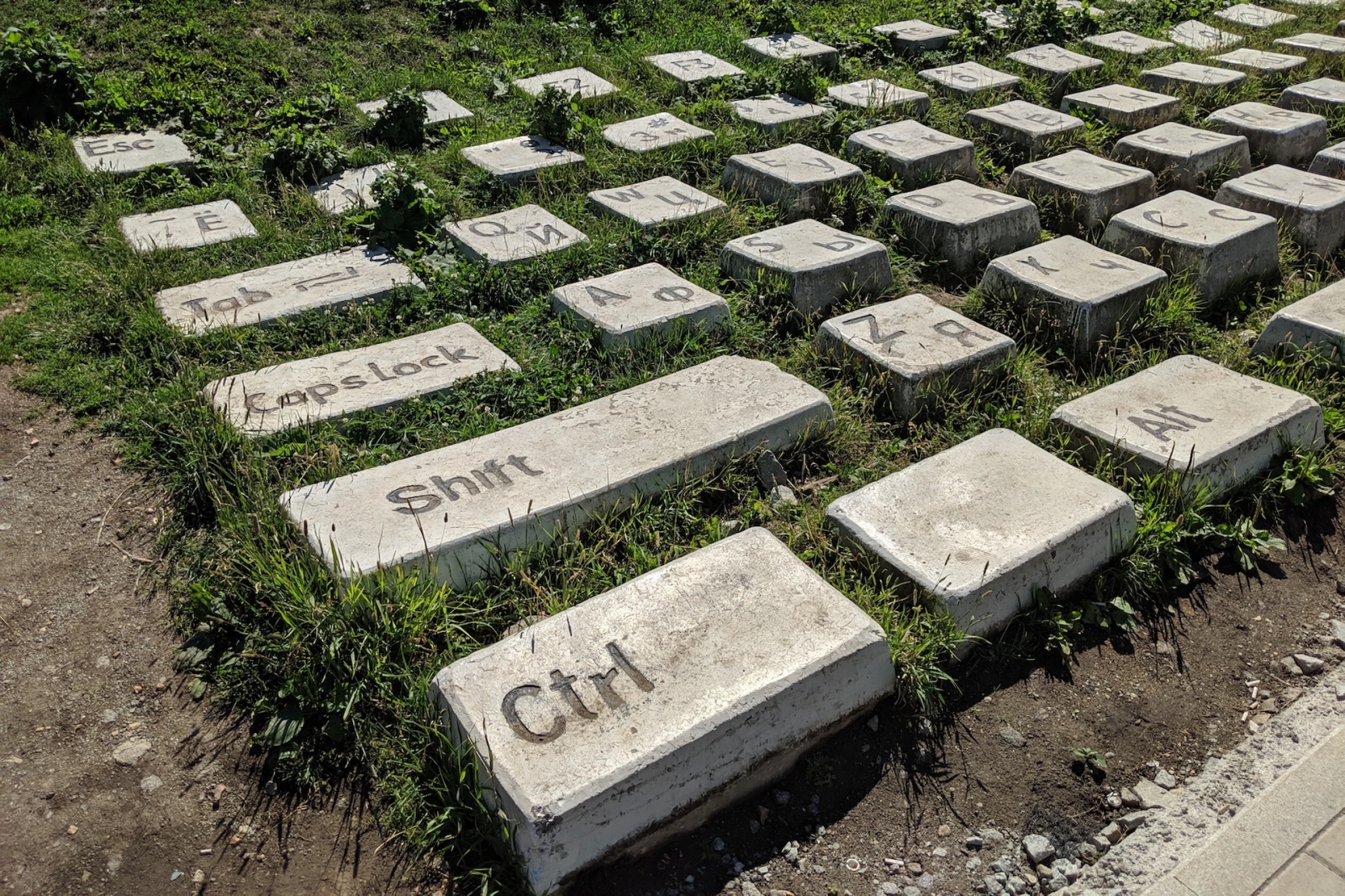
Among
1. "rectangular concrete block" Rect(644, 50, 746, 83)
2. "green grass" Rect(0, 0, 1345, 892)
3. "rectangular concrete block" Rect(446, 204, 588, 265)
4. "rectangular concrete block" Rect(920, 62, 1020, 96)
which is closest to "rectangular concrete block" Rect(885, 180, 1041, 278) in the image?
"green grass" Rect(0, 0, 1345, 892)

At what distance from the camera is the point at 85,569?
134 inches

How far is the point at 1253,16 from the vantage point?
8.81 meters

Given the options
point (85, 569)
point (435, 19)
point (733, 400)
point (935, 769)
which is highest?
point (435, 19)

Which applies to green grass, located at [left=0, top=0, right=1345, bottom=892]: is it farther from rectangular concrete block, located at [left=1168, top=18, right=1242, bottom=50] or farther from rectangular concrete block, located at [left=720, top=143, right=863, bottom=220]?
rectangular concrete block, located at [left=1168, top=18, right=1242, bottom=50]

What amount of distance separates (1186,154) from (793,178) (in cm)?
227

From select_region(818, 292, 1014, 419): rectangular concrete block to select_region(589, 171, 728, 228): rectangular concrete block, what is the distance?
1.29m

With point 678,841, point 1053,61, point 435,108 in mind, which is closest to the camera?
point 678,841

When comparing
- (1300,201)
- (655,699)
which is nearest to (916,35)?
(1300,201)

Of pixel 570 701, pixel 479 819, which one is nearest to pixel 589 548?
pixel 570 701

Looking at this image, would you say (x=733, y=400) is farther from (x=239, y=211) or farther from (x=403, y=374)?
(x=239, y=211)

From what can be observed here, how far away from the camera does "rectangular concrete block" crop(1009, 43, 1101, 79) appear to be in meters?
7.35

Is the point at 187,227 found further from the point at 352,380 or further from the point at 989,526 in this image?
the point at 989,526

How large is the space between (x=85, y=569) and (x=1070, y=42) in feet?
25.7

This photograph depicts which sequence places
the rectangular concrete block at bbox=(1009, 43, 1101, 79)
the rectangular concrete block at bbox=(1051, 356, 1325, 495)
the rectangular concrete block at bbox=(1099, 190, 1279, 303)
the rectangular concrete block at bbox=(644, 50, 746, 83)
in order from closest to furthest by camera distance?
the rectangular concrete block at bbox=(1051, 356, 1325, 495) → the rectangular concrete block at bbox=(1099, 190, 1279, 303) → the rectangular concrete block at bbox=(644, 50, 746, 83) → the rectangular concrete block at bbox=(1009, 43, 1101, 79)
